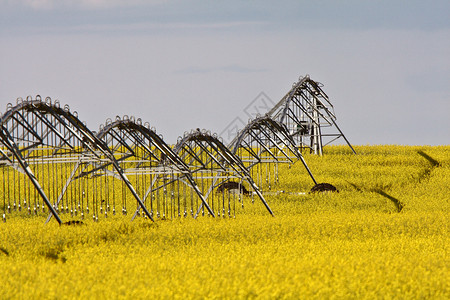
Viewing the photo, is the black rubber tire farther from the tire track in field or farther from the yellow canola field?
the yellow canola field

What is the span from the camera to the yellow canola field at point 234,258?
14930 millimetres

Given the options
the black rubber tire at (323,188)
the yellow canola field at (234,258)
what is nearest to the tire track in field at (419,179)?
the black rubber tire at (323,188)

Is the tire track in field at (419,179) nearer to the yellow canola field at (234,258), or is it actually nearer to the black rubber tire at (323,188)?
the black rubber tire at (323,188)

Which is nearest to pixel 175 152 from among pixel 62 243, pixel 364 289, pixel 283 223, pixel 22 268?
pixel 283 223

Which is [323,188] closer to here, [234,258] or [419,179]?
[419,179]

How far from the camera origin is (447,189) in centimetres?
5153

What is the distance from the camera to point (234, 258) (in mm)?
19672

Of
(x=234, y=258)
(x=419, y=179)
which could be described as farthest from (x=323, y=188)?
(x=234, y=258)

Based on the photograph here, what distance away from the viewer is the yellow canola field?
14.9m

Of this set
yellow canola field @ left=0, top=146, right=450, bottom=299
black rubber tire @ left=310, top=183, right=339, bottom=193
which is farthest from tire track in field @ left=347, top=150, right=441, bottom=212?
yellow canola field @ left=0, top=146, right=450, bottom=299

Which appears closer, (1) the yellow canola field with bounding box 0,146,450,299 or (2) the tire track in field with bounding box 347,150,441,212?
(1) the yellow canola field with bounding box 0,146,450,299

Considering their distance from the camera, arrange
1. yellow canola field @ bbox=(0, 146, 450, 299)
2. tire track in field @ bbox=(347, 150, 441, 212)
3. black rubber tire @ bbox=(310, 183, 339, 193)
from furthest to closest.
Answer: black rubber tire @ bbox=(310, 183, 339, 193) < tire track in field @ bbox=(347, 150, 441, 212) < yellow canola field @ bbox=(0, 146, 450, 299)

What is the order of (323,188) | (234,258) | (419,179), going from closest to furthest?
(234,258), (323,188), (419,179)

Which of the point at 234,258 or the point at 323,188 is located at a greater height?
the point at 323,188
